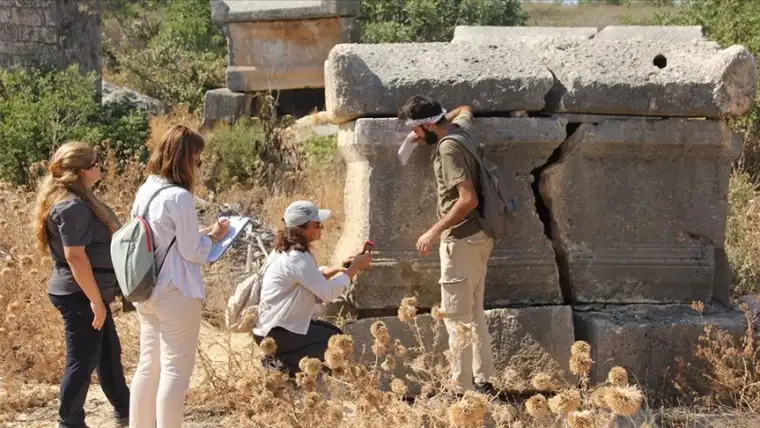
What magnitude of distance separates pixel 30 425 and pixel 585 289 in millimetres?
2977

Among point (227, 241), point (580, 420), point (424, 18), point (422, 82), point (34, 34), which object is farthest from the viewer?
point (424, 18)

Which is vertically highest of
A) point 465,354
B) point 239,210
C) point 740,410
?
point 239,210

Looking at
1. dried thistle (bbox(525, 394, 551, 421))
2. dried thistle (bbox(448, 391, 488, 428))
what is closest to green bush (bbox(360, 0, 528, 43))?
dried thistle (bbox(525, 394, 551, 421))

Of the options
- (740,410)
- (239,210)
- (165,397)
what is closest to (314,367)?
(165,397)

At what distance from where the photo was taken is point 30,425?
4.82 m

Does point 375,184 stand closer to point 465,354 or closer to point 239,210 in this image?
point 465,354

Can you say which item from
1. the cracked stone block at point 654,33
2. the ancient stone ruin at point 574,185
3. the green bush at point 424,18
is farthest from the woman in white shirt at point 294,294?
the green bush at point 424,18

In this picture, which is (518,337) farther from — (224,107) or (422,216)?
(224,107)

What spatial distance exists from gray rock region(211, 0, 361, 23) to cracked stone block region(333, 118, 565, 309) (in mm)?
7462

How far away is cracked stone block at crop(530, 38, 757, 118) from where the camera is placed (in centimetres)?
500

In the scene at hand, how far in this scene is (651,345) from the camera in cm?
511

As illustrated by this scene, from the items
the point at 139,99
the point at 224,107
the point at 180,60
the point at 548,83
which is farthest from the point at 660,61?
the point at 180,60

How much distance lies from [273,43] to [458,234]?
27.9 feet

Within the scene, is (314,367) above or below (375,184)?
below
